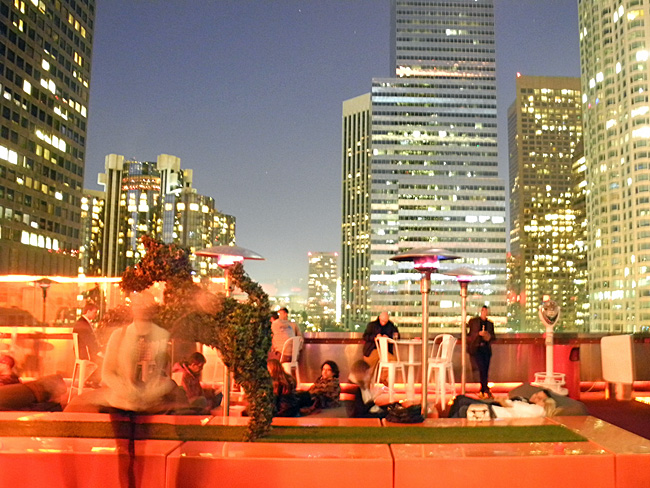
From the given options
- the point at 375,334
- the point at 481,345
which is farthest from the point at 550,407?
the point at 481,345

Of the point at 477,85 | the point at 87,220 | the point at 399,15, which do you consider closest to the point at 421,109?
the point at 477,85

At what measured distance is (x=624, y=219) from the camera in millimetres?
115312

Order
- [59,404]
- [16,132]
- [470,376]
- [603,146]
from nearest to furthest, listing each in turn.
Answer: [59,404], [470,376], [16,132], [603,146]

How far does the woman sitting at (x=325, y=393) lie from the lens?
850cm

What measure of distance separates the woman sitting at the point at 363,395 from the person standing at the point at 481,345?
4523mm

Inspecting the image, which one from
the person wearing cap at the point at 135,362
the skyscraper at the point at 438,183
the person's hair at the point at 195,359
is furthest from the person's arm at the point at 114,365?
the skyscraper at the point at 438,183

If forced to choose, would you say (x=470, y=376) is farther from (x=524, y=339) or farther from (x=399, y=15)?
(x=399, y=15)

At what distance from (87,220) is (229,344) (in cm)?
16317

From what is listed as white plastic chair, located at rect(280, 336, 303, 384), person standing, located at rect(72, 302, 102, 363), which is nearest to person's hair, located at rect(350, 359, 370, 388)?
white plastic chair, located at rect(280, 336, 303, 384)

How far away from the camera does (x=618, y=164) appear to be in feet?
388

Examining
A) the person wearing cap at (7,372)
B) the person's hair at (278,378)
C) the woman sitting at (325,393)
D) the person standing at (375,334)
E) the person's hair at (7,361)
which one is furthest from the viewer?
the person standing at (375,334)

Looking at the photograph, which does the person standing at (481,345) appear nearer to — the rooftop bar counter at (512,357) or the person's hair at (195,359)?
the rooftop bar counter at (512,357)

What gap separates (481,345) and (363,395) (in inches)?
191

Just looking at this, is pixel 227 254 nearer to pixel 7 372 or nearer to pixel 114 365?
pixel 7 372
